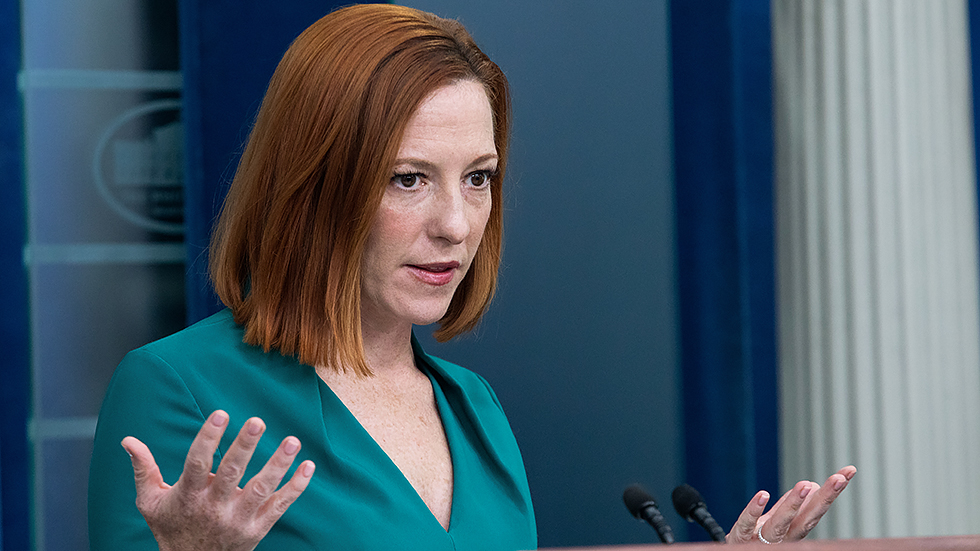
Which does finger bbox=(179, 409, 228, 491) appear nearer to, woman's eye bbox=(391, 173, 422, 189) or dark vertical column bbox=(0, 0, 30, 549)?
woman's eye bbox=(391, 173, 422, 189)

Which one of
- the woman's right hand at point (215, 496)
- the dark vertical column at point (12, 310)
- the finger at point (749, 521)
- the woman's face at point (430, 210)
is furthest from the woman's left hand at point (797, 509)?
the dark vertical column at point (12, 310)

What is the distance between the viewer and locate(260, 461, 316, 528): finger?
2.80 ft

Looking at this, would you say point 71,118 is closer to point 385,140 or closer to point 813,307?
point 385,140

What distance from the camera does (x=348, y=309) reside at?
4.18ft

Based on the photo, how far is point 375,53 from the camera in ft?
4.13

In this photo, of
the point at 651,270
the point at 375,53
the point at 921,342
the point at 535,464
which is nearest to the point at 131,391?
the point at 375,53

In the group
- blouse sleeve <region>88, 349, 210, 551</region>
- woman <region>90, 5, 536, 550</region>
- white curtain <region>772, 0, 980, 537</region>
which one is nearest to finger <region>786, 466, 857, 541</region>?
woman <region>90, 5, 536, 550</region>

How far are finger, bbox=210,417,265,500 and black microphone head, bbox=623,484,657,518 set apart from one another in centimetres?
81

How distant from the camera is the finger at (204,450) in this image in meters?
0.83

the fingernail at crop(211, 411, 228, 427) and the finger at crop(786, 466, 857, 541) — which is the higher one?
the fingernail at crop(211, 411, 228, 427)

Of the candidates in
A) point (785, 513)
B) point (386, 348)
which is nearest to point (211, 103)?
point (386, 348)

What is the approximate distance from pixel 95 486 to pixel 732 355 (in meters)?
2.03

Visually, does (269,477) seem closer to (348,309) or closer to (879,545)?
(348,309)

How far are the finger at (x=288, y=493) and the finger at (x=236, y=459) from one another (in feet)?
0.13
